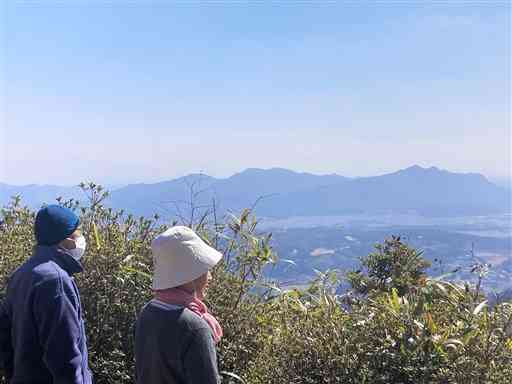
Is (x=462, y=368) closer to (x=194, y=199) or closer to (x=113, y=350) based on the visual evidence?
(x=113, y=350)

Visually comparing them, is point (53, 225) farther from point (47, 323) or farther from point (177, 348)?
point (177, 348)

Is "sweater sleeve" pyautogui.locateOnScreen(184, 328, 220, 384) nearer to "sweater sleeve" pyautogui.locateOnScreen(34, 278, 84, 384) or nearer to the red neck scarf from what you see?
the red neck scarf

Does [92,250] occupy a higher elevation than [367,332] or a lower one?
higher

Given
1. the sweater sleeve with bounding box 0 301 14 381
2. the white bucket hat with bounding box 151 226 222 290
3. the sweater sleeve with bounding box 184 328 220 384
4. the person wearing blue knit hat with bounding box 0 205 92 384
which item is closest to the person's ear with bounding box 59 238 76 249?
the person wearing blue knit hat with bounding box 0 205 92 384

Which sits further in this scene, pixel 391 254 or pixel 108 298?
pixel 391 254

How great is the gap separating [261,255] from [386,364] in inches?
54.7

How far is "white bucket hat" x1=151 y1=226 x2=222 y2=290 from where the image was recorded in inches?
101

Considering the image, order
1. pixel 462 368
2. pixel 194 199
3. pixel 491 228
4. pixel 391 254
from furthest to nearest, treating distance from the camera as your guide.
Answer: pixel 491 228 < pixel 391 254 < pixel 194 199 < pixel 462 368

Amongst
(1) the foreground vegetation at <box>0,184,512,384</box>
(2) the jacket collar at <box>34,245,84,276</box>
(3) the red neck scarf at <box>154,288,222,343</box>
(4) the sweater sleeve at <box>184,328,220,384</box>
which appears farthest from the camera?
(2) the jacket collar at <box>34,245,84,276</box>

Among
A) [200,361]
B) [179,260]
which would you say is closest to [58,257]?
[179,260]

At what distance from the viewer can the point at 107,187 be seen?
5184 mm

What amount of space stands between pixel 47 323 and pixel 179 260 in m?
0.86

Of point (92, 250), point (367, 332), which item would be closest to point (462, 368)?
point (367, 332)

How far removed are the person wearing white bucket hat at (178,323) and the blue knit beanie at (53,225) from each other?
2.79ft
